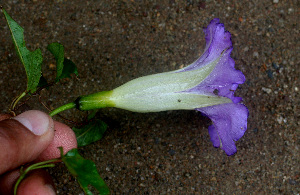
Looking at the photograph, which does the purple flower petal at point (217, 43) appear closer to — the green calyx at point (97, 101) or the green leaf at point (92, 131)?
the green calyx at point (97, 101)

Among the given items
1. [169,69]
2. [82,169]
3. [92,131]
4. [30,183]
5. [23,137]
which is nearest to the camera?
[82,169]

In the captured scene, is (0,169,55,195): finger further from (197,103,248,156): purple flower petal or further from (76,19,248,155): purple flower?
(197,103,248,156): purple flower petal

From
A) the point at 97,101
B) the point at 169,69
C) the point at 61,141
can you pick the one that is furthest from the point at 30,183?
the point at 169,69

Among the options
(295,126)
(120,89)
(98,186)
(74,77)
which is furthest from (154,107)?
(295,126)

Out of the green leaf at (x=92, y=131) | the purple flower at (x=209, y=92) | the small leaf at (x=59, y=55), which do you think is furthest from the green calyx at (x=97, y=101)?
the green leaf at (x=92, y=131)

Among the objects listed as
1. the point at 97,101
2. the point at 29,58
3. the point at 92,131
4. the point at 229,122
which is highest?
the point at 29,58

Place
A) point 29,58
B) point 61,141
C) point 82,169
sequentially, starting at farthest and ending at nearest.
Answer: point 61,141, point 29,58, point 82,169

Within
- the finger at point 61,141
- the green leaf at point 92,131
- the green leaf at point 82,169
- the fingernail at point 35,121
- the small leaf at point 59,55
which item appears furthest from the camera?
the green leaf at point 92,131

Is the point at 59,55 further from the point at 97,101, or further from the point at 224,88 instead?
the point at 224,88
